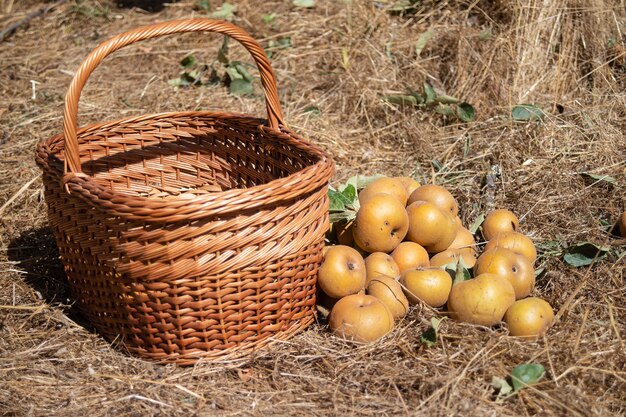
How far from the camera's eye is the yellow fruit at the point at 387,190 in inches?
107

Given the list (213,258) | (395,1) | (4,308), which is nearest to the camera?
(213,258)

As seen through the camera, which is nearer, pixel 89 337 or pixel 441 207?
pixel 89 337

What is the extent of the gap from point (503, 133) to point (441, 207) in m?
0.96

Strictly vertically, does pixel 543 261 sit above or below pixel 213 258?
below

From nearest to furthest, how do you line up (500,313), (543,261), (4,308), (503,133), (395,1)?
1. (500,313)
2. (4,308)
3. (543,261)
4. (503,133)
5. (395,1)

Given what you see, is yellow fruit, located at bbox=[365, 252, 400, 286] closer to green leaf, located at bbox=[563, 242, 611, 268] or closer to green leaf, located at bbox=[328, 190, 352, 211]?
green leaf, located at bbox=[328, 190, 352, 211]

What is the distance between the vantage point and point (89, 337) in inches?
97.9

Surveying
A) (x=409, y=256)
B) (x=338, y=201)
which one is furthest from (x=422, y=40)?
(x=409, y=256)

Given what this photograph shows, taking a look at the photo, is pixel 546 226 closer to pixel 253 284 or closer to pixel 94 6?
pixel 253 284

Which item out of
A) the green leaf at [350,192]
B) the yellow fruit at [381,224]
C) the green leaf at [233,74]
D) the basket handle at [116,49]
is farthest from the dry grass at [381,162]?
the basket handle at [116,49]

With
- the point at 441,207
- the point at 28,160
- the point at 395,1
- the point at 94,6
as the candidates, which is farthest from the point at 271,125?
the point at 94,6

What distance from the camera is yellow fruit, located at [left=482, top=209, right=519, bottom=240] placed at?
9.25 ft

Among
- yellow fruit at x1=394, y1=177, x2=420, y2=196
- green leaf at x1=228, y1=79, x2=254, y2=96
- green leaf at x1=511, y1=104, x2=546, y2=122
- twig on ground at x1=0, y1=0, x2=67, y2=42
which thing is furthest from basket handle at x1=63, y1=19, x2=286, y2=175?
twig on ground at x1=0, y1=0, x2=67, y2=42

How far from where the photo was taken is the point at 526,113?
359 cm
